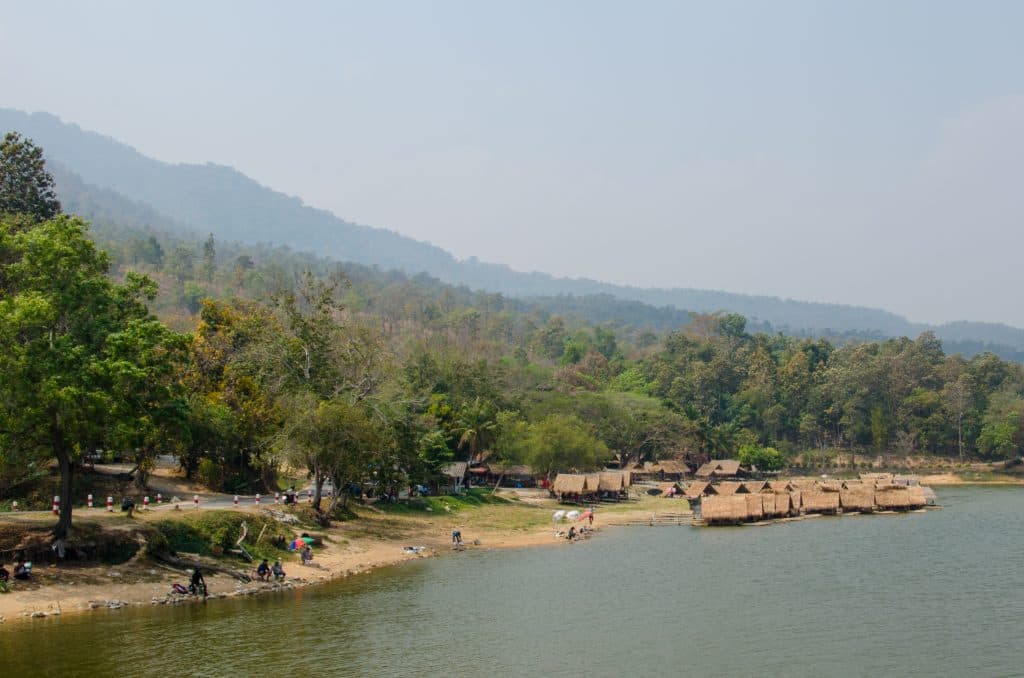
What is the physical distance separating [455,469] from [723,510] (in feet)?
76.2

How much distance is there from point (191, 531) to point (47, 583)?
23.4 feet

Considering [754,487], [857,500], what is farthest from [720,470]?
[857,500]

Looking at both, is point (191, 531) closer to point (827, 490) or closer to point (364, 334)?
point (364, 334)

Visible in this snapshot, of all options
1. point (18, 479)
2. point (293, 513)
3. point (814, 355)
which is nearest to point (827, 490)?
point (293, 513)

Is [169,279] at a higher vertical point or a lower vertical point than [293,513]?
higher

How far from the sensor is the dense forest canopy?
34.2m

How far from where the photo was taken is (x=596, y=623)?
3312cm

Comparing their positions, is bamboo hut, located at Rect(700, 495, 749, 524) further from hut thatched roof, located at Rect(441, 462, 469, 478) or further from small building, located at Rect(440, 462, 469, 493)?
hut thatched roof, located at Rect(441, 462, 469, 478)

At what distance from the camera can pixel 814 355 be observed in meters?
162

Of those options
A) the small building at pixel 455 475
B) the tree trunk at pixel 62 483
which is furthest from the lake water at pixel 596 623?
the small building at pixel 455 475

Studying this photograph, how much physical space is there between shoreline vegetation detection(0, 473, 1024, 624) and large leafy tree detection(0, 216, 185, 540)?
77.7 inches

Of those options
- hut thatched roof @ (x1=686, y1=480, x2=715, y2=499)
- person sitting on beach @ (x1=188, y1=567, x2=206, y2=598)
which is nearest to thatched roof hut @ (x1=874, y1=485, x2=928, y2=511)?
hut thatched roof @ (x1=686, y1=480, x2=715, y2=499)

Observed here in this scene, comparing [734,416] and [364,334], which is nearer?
[364,334]

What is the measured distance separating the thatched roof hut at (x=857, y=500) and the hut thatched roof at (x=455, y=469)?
30774 mm
